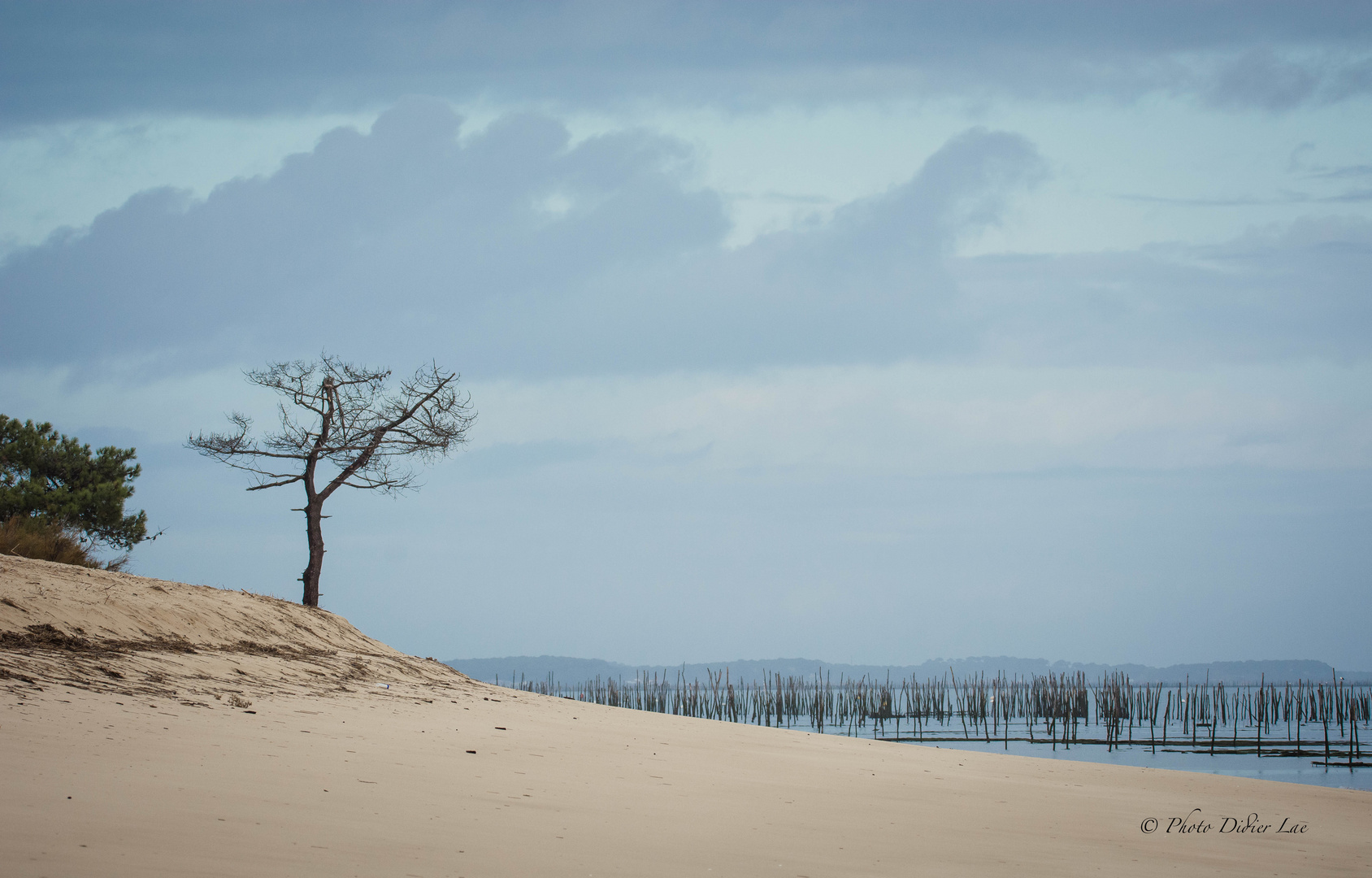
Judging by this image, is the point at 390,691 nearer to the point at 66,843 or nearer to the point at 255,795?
the point at 255,795

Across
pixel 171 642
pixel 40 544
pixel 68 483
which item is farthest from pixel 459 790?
pixel 68 483

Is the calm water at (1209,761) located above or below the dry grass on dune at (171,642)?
below

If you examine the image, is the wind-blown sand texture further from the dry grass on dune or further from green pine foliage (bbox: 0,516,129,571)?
green pine foliage (bbox: 0,516,129,571)

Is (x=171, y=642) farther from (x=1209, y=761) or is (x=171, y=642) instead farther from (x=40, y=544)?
(x=1209, y=761)

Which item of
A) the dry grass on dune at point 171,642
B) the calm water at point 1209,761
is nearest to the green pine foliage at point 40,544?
the dry grass on dune at point 171,642

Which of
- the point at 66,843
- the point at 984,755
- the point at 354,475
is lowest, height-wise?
the point at 984,755

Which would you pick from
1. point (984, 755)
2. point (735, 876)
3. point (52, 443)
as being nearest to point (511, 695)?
point (984, 755)

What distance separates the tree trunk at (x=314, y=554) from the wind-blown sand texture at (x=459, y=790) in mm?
4204

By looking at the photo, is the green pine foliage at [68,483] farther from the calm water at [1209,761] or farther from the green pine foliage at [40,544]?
the calm water at [1209,761]

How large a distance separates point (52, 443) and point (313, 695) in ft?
53.3

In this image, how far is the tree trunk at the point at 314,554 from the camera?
1414 cm

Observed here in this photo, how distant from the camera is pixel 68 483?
1997cm

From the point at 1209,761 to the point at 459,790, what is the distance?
25595 mm

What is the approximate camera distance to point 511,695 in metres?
10.8
